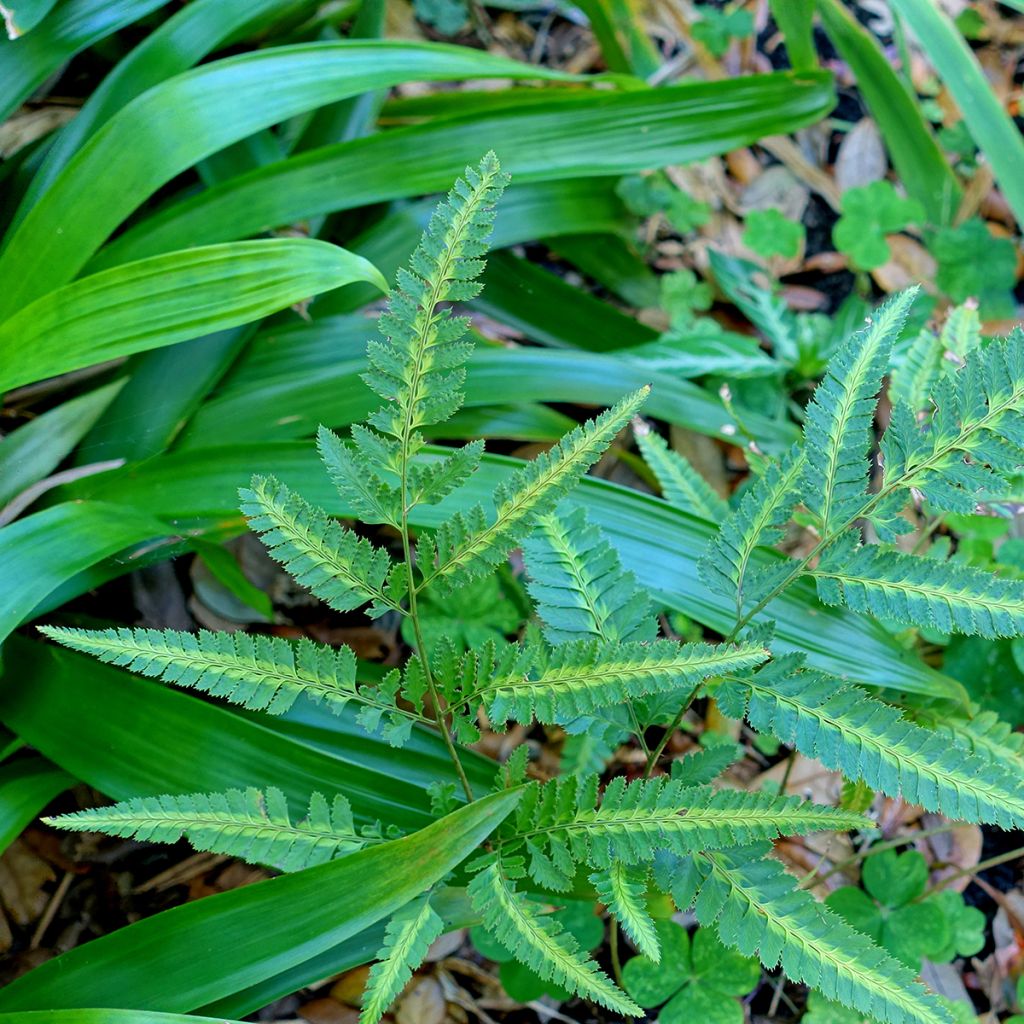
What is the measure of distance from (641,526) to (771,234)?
91 cm

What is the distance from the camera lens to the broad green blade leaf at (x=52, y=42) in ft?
4.09

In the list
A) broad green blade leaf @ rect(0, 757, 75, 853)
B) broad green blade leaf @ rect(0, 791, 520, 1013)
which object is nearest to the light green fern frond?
broad green blade leaf @ rect(0, 791, 520, 1013)

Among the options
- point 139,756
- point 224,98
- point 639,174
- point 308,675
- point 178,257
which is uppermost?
point 224,98

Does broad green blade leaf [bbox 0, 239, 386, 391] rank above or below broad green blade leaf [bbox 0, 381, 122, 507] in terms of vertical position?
above

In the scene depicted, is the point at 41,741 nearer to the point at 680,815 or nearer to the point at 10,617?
the point at 10,617

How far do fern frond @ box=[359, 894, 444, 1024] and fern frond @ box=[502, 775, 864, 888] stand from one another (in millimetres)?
103

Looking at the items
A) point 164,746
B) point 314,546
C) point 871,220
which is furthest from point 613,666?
point 871,220

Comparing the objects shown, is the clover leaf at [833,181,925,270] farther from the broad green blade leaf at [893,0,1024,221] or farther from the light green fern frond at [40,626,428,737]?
the light green fern frond at [40,626,428,737]

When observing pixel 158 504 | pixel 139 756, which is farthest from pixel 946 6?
pixel 139 756

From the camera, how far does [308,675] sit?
0.80 meters

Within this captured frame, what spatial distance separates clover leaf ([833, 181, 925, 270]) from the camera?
5.86ft

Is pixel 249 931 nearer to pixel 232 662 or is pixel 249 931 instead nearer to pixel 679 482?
pixel 232 662

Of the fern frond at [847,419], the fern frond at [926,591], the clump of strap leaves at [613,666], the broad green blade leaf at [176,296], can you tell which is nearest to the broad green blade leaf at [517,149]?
the broad green blade leaf at [176,296]

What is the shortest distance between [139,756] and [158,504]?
0.30 meters
